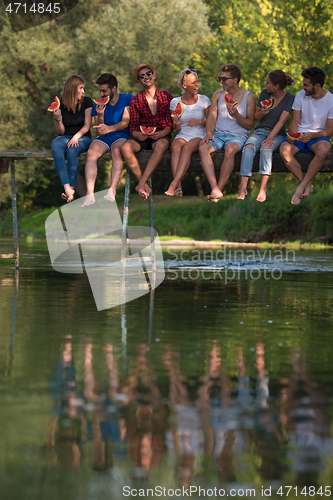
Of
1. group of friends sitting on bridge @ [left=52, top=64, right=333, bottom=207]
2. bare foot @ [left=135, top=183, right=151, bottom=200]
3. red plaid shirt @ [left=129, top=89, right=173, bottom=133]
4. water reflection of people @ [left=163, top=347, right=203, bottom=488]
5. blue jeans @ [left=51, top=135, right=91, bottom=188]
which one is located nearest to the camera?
water reflection of people @ [left=163, top=347, right=203, bottom=488]

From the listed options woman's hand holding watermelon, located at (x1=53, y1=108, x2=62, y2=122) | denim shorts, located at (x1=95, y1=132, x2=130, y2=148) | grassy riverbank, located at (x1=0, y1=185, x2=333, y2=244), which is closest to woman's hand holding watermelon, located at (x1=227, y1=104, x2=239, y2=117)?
denim shorts, located at (x1=95, y1=132, x2=130, y2=148)

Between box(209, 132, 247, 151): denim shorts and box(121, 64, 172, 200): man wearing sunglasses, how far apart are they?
0.75m

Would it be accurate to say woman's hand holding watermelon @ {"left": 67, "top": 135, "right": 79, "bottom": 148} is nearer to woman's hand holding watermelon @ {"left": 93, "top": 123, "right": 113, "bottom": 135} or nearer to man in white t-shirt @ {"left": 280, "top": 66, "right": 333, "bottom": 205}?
woman's hand holding watermelon @ {"left": 93, "top": 123, "right": 113, "bottom": 135}

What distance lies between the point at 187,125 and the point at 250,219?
20133 millimetres

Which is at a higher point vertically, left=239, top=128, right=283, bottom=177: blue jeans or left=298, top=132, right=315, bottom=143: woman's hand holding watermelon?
left=298, top=132, right=315, bottom=143: woman's hand holding watermelon

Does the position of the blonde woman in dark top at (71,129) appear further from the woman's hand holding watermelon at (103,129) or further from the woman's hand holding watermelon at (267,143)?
the woman's hand holding watermelon at (267,143)

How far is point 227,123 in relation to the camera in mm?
11203

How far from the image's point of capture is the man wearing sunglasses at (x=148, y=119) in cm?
1114

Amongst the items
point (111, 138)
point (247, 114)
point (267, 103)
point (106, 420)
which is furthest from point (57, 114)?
point (106, 420)

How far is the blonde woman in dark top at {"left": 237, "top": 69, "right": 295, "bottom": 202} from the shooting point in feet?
35.5

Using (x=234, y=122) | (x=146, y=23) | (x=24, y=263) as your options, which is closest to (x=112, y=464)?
(x=234, y=122)

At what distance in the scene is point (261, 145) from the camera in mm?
10914

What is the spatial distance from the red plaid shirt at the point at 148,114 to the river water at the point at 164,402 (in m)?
4.38

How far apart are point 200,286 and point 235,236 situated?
20.6m
